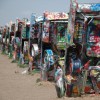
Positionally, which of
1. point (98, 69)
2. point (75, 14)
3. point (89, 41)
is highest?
point (75, 14)

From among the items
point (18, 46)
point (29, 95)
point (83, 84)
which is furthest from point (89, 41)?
point (18, 46)

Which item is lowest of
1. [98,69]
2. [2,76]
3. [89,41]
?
[2,76]

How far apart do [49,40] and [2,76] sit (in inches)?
100

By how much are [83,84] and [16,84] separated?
344cm

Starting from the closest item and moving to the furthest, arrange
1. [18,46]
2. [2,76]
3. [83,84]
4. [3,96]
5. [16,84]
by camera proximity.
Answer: [83,84], [3,96], [16,84], [2,76], [18,46]

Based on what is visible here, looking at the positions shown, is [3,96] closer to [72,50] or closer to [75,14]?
[72,50]

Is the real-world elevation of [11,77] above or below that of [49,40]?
below

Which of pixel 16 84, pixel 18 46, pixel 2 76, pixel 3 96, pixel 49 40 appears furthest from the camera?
pixel 18 46

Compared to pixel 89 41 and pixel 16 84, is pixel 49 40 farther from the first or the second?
pixel 89 41

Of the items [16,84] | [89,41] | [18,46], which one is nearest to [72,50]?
[89,41]

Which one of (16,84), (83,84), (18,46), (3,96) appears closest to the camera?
(83,84)

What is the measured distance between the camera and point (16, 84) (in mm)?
12070

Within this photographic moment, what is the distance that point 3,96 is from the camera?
9922mm

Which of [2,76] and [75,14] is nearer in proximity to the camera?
[75,14]
